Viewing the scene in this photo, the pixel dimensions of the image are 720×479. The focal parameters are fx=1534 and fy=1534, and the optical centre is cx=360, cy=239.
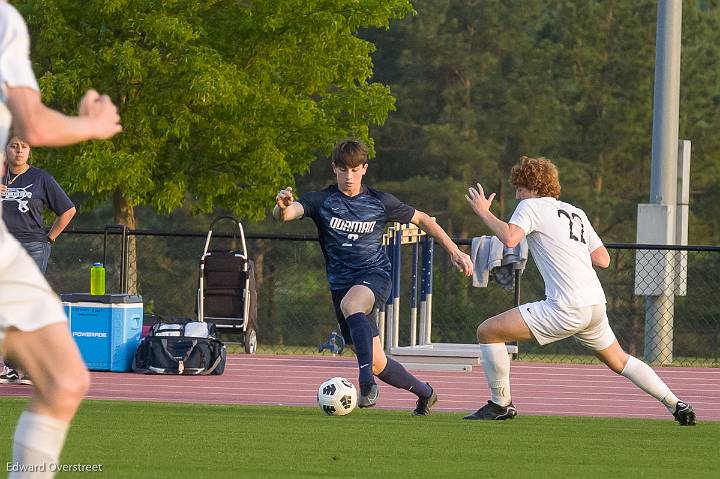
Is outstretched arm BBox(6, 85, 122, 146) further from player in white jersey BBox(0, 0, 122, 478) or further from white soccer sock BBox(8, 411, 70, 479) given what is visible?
white soccer sock BBox(8, 411, 70, 479)

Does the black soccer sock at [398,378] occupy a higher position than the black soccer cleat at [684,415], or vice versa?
the black soccer sock at [398,378]

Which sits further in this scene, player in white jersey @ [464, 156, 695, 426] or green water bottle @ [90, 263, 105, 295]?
green water bottle @ [90, 263, 105, 295]

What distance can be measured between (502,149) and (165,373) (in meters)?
31.6

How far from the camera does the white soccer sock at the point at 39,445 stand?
4512mm

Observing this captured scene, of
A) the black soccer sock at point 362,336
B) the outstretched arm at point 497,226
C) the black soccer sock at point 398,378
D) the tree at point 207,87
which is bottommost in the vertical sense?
the black soccer sock at point 398,378

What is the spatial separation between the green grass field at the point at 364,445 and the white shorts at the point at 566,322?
56 cm

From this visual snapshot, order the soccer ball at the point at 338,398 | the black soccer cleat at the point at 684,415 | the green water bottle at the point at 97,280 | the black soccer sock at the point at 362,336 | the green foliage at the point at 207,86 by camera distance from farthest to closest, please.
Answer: the green foliage at the point at 207,86
the green water bottle at the point at 97,280
the soccer ball at the point at 338,398
the black soccer sock at the point at 362,336
the black soccer cleat at the point at 684,415

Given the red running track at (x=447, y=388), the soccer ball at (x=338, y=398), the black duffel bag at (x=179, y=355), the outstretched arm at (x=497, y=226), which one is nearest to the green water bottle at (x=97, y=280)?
the black duffel bag at (x=179, y=355)

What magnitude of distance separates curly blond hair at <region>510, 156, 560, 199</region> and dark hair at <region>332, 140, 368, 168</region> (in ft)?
3.27

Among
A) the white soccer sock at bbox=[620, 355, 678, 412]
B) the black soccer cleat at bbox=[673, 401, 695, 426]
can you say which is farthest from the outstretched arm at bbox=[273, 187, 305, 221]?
the black soccer cleat at bbox=[673, 401, 695, 426]

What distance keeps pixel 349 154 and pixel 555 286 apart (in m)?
1.55

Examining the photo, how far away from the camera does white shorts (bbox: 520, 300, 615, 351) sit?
29.8ft

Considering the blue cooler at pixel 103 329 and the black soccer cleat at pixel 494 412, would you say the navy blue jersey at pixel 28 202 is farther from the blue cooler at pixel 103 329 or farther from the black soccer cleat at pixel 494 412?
the black soccer cleat at pixel 494 412

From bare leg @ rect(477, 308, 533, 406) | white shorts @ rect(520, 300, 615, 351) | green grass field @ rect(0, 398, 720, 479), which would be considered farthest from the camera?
bare leg @ rect(477, 308, 533, 406)
